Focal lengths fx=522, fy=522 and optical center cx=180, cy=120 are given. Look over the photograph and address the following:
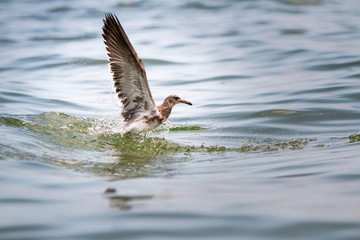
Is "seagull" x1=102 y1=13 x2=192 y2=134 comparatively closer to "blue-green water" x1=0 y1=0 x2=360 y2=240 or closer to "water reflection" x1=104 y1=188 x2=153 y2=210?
"blue-green water" x1=0 y1=0 x2=360 y2=240

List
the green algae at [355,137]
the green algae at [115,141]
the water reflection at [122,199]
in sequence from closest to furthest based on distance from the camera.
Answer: the water reflection at [122,199], the green algae at [115,141], the green algae at [355,137]

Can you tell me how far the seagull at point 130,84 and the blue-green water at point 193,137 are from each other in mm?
250

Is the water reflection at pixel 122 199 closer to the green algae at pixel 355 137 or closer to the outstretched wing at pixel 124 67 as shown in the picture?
the outstretched wing at pixel 124 67

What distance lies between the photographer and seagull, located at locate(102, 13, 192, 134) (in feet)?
23.1

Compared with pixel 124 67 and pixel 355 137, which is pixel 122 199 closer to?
pixel 124 67

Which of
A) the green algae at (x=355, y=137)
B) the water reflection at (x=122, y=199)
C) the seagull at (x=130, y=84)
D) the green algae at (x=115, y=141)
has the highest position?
the seagull at (x=130, y=84)

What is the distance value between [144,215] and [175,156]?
109 inches

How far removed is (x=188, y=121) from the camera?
30.9 feet

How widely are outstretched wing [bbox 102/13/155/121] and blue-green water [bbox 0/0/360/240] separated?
0.39 meters

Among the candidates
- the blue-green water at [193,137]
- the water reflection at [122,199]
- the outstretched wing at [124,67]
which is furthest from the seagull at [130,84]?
the water reflection at [122,199]

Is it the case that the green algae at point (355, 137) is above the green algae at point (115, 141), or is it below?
above

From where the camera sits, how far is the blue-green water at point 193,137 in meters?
3.79

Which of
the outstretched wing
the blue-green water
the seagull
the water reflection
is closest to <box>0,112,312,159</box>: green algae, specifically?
the blue-green water

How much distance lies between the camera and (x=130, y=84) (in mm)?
7383
